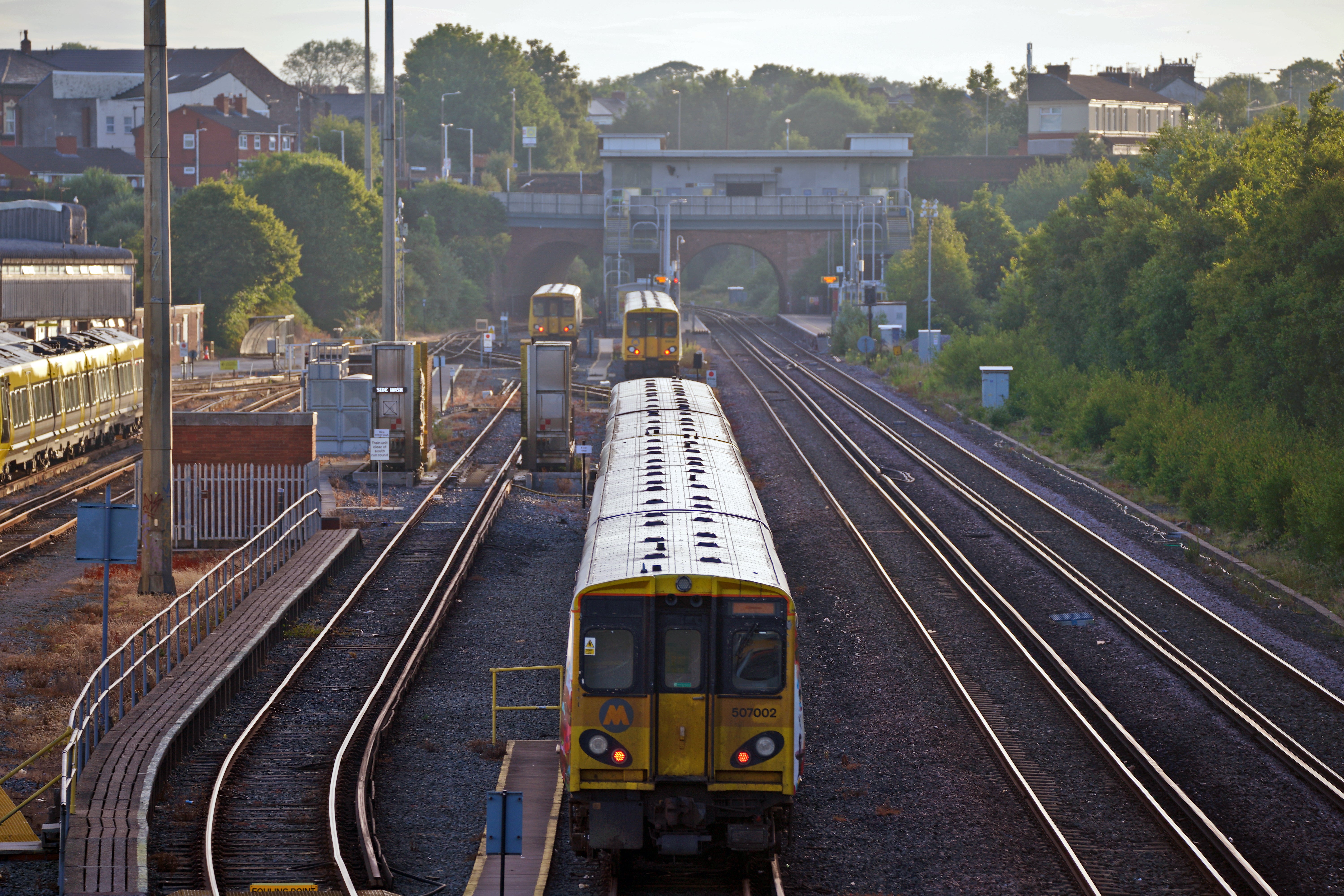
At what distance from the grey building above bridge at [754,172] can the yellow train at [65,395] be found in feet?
201

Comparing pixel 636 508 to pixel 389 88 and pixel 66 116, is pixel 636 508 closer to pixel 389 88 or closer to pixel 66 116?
pixel 389 88

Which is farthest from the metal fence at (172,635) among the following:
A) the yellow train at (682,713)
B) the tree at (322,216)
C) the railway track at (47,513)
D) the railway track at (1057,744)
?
the tree at (322,216)

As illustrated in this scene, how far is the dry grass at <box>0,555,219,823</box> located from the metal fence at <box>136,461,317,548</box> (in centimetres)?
136

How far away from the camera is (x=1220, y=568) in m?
22.7

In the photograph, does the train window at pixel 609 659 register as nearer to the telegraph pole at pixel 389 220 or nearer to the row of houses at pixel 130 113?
the telegraph pole at pixel 389 220

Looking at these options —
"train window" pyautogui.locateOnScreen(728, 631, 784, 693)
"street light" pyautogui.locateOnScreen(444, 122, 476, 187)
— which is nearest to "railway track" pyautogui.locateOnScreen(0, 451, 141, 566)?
"train window" pyautogui.locateOnScreen(728, 631, 784, 693)

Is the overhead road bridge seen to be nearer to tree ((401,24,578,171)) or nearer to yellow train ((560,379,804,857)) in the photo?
tree ((401,24,578,171))

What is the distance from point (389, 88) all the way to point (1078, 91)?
90.6m

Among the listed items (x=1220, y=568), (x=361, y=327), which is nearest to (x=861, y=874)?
(x=1220, y=568)

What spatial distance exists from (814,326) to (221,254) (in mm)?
33878

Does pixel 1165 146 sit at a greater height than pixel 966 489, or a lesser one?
greater

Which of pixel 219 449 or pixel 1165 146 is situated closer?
pixel 219 449

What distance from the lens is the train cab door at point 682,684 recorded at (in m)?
10.5

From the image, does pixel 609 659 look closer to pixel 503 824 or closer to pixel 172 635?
Result: pixel 503 824
